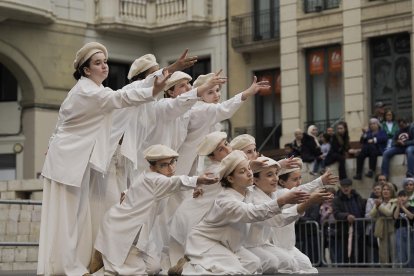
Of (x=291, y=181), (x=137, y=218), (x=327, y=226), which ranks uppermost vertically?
(x=291, y=181)

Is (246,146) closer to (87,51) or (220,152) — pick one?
(220,152)

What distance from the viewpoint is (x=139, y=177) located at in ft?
43.4

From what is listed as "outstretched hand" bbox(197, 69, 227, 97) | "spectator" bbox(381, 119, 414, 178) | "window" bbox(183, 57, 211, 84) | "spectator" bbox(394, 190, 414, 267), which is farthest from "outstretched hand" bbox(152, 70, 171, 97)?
"window" bbox(183, 57, 211, 84)

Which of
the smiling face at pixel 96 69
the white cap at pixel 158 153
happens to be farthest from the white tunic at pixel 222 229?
the smiling face at pixel 96 69

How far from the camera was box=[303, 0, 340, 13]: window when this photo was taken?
3659 centimetres

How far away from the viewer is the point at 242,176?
13.2m

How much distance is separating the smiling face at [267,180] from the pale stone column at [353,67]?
69.1 feet

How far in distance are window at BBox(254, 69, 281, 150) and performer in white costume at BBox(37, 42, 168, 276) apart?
26.2 m

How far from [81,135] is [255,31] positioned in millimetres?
27236

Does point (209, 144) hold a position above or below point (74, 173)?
above

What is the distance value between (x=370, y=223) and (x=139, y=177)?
31.1 feet

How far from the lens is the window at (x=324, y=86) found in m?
36.9

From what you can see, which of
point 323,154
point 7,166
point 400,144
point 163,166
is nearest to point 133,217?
point 163,166

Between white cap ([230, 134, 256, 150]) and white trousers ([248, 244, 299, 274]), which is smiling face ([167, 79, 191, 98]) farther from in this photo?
white trousers ([248, 244, 299, 274])
